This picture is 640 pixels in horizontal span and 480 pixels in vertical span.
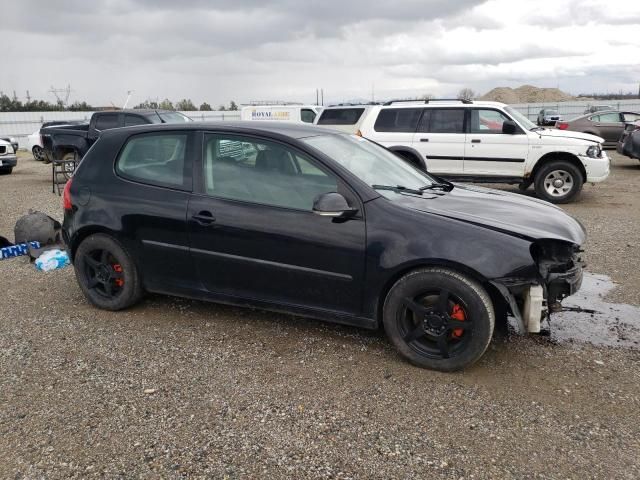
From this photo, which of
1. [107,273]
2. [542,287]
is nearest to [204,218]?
[107,273]

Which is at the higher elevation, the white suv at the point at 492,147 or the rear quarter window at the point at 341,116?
the rear quarter window at the point at 341,116

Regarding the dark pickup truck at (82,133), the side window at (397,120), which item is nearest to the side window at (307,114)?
the dark pickup truck at (82,133)

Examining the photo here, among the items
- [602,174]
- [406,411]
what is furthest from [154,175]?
[602,174]

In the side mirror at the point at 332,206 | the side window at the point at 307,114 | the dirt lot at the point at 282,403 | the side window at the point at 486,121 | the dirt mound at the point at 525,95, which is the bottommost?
the dirt lot at the point at 282,403

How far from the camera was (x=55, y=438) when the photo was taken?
2.90 metres

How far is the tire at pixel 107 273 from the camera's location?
4.47 m

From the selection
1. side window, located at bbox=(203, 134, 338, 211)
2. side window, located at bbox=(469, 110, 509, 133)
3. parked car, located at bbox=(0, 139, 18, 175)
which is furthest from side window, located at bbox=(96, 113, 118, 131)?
side window, located at bbox=(203, 134, 338, 211)

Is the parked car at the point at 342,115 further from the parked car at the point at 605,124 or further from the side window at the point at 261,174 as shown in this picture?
the parked car at the point at 605,124

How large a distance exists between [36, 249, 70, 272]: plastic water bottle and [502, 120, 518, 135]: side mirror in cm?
750

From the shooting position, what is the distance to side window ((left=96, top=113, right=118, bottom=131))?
13647 mm

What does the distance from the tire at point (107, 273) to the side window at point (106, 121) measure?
9.89 m

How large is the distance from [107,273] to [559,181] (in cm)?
809

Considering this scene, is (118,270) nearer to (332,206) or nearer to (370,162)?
(332,206)

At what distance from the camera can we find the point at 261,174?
13.0 feet
